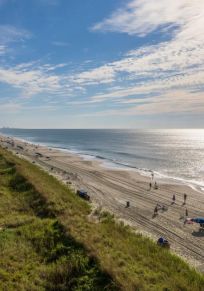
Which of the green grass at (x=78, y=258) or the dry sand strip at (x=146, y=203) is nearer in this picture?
the green grass at (x=78, y=258)

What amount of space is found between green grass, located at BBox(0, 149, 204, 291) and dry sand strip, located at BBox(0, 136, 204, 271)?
597 centimetres

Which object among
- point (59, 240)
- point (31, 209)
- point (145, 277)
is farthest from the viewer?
point (31, 209)

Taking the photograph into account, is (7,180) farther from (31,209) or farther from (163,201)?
(163,201)

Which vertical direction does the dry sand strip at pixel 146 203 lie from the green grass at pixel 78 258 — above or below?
below

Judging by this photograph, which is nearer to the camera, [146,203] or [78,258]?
[78,258]

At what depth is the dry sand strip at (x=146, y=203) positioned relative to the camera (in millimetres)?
28798

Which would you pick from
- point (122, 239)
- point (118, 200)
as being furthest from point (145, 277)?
point (118, 200)

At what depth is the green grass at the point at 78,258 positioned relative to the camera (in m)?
15.8

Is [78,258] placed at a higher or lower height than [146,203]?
higher

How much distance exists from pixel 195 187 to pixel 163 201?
15878mm

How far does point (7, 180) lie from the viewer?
142ft

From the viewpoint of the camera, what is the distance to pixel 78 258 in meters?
17.9

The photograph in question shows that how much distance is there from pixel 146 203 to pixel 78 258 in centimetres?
2643

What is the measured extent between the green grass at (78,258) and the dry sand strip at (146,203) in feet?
19.6
